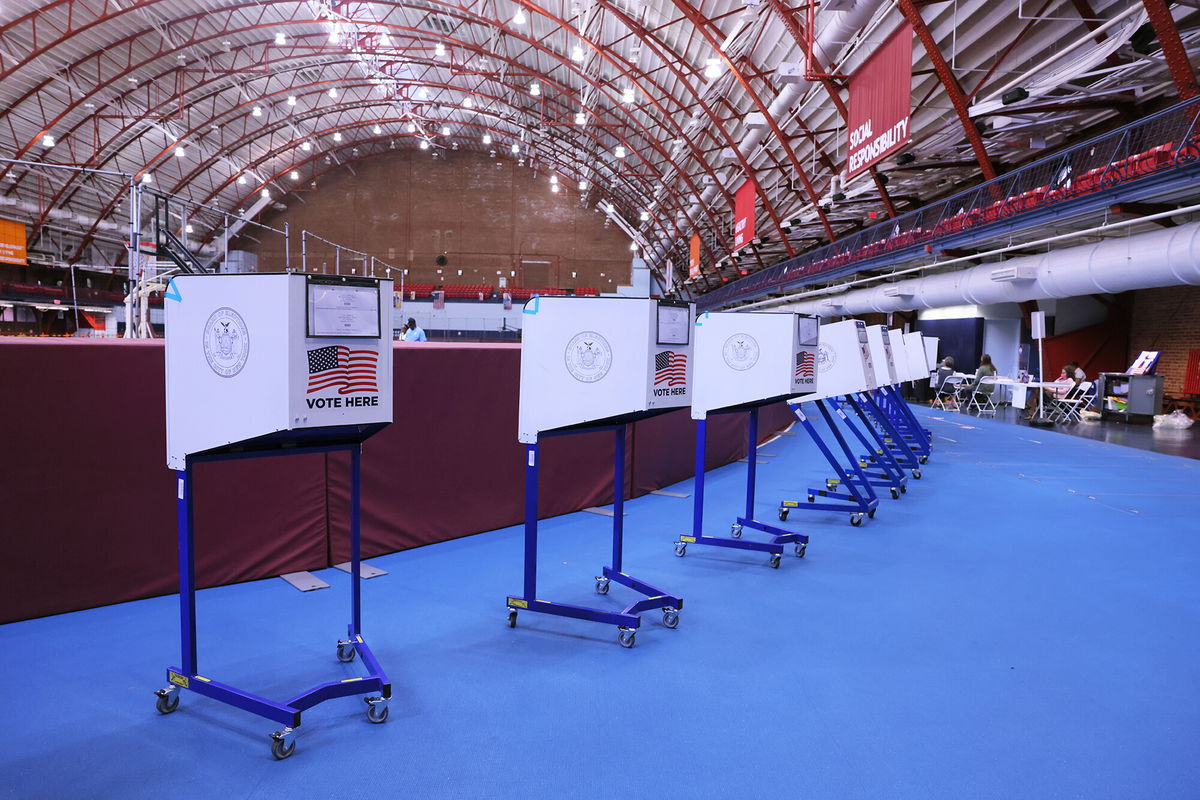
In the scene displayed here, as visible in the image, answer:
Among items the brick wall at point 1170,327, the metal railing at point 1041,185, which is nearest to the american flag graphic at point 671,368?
the metal railing at point 1041,185

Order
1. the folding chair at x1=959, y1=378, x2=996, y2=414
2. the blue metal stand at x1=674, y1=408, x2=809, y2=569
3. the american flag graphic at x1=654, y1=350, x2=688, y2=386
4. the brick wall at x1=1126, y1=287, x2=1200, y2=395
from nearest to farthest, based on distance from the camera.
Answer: the american flag graphic at x1=654, y1=350, x2=688, y2=386, the blue metal stand at x1=674, y1=408, x2=809, y2=569, the brick wall at x1=1126, y1=287, x2=1200, y2=395, the folding chair at x1=959, y1=378, x2=996, y2=414

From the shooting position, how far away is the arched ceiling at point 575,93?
1112 cm

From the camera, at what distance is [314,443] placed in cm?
253

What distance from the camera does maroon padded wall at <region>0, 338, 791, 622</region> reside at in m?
3.07

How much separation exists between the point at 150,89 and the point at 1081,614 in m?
28.1

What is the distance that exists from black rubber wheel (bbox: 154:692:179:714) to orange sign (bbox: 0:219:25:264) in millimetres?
24089

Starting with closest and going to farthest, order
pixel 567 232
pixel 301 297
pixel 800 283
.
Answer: pixel 301 297 → pixel 800 283 → pixel 567 232

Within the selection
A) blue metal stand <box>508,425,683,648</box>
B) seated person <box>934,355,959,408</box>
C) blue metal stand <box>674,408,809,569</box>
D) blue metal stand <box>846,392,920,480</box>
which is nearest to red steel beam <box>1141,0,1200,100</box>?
blue metal stand <box>846,392,920,480</box>

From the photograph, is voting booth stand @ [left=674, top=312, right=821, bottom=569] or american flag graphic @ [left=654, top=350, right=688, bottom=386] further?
voting booth stand @ [left=674, top=312, right=821, bottom=569]

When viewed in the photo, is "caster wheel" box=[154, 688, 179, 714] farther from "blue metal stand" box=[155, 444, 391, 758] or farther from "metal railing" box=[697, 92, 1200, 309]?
"metal railing" box=[697, 92, 1200, 309]

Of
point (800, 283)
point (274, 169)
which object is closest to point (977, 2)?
point (800, 283)

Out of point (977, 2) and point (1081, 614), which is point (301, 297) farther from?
point (977, 2)

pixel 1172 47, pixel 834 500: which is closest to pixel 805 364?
pixel 834 500

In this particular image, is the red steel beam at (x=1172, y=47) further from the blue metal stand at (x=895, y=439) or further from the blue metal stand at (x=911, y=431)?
the blue metal stand at (x=895, y=439)
